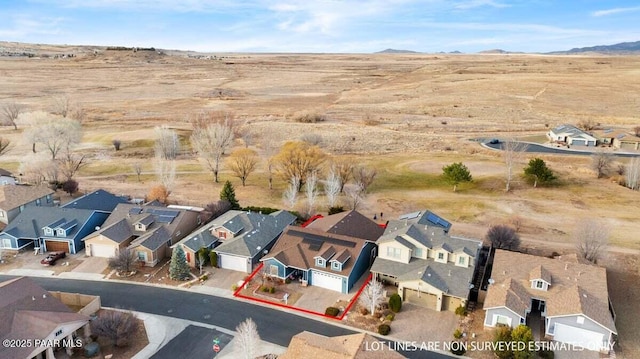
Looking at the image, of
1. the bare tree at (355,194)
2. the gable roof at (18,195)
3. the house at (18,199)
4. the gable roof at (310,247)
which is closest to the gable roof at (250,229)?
the gable roof at (310,247)

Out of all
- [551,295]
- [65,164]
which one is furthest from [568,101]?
[65,164]

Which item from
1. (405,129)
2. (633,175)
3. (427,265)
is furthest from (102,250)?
(405,129)

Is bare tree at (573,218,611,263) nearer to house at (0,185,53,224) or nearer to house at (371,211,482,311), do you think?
house at (371,211,482,311)

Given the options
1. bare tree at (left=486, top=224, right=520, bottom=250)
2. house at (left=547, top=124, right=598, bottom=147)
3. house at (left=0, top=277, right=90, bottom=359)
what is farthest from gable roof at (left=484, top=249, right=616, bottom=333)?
house at (left=547, top=124, right=598, bottom=147)

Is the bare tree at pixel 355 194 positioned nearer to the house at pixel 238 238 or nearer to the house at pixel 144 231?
the house at pixel 238 238

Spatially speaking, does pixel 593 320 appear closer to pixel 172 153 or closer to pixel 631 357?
pixel 631 357

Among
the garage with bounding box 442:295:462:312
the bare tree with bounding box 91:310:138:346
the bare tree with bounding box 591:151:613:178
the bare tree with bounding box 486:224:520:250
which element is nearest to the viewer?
the bare tree with bounding box 91:310:138:346

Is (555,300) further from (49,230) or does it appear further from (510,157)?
(49,230)
